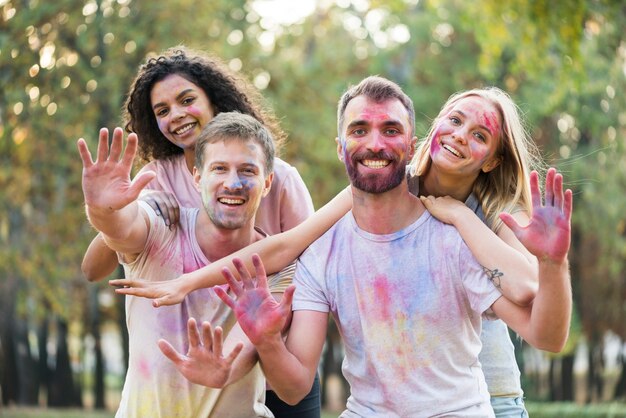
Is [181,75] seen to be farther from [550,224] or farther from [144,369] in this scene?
[550,224]

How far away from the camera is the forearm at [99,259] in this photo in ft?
14.4

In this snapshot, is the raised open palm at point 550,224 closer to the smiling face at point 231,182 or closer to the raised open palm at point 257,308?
the raised open palm at point 257,308

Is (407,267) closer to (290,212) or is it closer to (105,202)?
(290,212)

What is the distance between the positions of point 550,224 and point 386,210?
2.46 ft

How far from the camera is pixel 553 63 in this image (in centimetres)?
1689

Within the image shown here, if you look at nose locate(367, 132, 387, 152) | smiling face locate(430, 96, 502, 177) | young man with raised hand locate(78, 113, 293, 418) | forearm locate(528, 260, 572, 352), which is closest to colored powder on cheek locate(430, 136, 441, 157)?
smiling face locate(430, 96, 502, 177)

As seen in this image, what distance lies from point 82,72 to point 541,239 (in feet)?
38.4

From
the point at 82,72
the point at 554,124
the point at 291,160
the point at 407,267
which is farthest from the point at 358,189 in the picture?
the point at 554,124

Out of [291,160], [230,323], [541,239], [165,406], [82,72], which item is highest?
[82,72]

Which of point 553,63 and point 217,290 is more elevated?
point 553,63

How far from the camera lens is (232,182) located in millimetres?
4086

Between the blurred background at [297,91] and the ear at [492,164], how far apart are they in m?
5.22

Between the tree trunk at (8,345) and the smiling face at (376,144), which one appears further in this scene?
the tree trunk at (8,345)

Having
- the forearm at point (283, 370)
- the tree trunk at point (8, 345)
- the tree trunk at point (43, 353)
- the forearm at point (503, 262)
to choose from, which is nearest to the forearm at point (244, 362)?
the forearm at point (283, 370)
